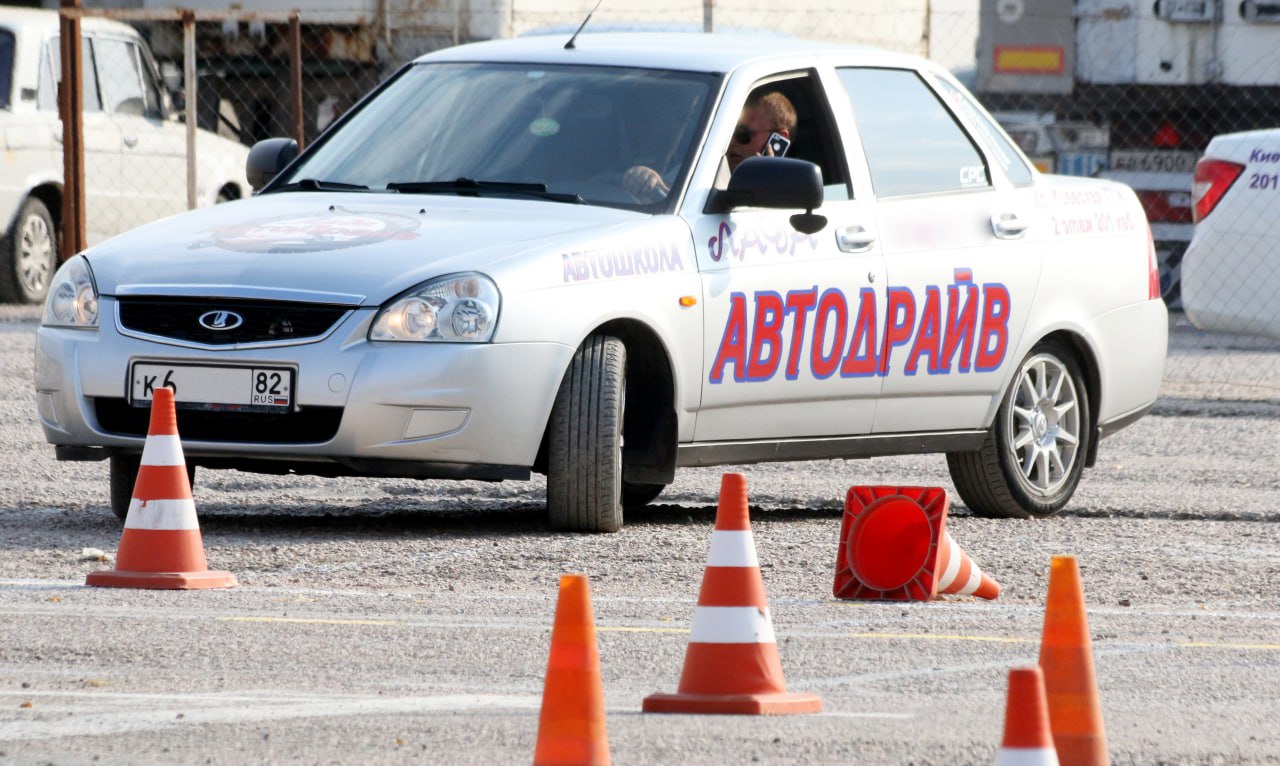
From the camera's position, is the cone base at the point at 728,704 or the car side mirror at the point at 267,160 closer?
the cone base at the point at 728,704

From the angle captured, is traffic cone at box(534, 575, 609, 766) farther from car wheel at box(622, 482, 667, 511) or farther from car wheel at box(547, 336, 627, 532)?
car wheel at box(622, 482, 667, 511)

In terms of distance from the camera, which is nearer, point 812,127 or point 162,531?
point 162,531

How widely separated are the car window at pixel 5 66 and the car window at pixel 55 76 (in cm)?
24

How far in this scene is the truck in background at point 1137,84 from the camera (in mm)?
17891

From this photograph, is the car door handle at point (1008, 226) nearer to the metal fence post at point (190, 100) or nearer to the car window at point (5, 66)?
the metal fence post at point (190, 100)

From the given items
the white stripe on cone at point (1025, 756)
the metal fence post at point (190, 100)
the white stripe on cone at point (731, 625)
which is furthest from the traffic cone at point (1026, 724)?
the metal fence post at point (190, 100)

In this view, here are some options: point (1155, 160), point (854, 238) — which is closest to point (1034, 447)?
point (854, 238)

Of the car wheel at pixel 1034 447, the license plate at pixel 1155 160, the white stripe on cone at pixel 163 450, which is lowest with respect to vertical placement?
the car wheel at pixel 1034 447

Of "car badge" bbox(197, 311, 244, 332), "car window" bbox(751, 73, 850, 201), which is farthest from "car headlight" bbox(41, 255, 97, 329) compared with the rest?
"car window" bbox(751, 73, 850, 201)

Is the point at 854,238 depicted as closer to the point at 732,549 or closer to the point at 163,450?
the point at 163,450

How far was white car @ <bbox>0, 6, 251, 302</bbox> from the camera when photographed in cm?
1772

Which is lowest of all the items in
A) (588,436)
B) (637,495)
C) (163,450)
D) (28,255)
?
(28,255)

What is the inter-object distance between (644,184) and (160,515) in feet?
7.31

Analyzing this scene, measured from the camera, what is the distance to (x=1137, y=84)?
1819cm
